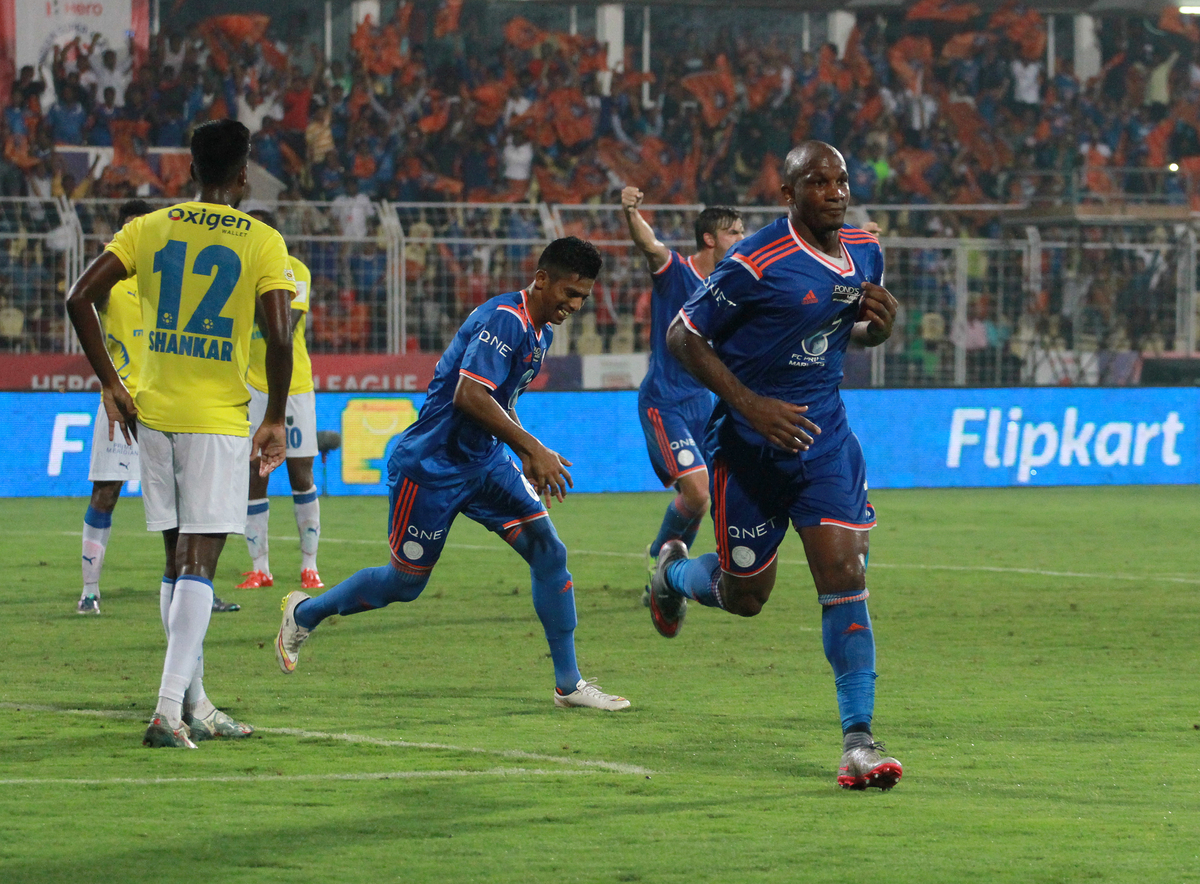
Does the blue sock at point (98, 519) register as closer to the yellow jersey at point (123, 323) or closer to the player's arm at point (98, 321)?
the yellow jersey at point (123, 323)

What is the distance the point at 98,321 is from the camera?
573cm

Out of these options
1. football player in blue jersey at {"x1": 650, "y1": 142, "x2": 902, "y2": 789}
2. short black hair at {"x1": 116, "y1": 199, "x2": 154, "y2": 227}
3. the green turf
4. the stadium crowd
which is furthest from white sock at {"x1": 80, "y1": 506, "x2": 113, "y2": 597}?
the stadium crowd

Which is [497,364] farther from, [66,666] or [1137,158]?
[1137,158]

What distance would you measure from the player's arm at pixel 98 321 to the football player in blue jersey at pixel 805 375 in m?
1.82

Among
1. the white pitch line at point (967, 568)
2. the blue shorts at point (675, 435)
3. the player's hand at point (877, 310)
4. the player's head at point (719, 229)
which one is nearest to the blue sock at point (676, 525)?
the blue shorts at point (675, 435)

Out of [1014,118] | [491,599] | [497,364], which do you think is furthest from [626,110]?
[497,364]

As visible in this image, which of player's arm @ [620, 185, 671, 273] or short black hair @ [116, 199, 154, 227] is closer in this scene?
short black hair @ [116, 199, 154, 227]

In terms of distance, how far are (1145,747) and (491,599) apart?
5.25 m

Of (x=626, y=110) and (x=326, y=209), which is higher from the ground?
(x=626, y=110)

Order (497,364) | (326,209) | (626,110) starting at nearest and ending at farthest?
(497,364) < (326,209) < (626,110)

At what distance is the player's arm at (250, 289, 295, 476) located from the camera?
570 centimetres

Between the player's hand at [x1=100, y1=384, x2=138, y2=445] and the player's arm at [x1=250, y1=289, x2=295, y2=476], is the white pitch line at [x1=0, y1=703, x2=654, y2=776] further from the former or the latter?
the player's hand at [x1=100, y1=384, x2=138, y2=445]

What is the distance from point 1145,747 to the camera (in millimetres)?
5953

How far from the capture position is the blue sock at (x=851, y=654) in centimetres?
539
